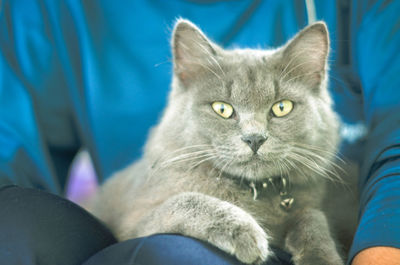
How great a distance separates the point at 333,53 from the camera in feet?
5.68

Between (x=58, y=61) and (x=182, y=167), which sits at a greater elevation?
(x=58, y=61)

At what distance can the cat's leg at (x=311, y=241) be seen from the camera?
49.2 inches

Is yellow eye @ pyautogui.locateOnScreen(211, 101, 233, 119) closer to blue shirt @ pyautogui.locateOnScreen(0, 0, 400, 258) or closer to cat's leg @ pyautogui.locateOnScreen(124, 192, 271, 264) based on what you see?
cat's leg @ pyautogui.locateOnScreen(124, 192, 271, 264)

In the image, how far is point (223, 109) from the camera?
56.7 inches

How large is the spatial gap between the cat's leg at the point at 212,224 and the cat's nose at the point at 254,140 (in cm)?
19

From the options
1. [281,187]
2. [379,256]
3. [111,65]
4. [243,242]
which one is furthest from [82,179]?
[379,256]

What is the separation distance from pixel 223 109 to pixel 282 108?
194 mm

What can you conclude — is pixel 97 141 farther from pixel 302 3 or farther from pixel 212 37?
pixel 302 3

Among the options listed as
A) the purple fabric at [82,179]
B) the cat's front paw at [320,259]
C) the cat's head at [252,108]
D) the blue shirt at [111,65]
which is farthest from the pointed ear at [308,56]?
the purple fabric at [82,179]

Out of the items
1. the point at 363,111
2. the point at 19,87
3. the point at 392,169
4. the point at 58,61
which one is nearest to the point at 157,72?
the point at 58,61

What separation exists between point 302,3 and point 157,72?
677 mm

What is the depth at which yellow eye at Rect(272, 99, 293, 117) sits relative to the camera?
1.44 metres

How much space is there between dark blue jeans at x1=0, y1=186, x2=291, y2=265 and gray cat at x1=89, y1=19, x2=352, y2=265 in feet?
0.45

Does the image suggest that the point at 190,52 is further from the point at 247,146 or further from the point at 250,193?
the point at 250,193
